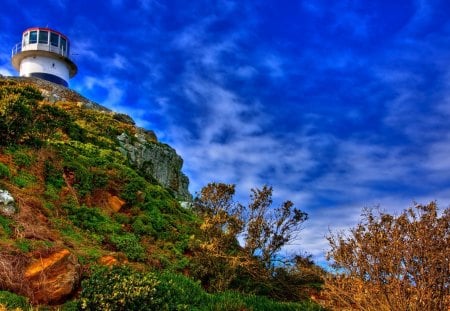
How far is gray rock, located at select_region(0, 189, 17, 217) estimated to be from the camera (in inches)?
466

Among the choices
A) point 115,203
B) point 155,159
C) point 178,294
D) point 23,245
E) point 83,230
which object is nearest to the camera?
point 178,294

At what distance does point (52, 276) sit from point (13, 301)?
122 centimetres

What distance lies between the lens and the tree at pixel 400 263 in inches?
293

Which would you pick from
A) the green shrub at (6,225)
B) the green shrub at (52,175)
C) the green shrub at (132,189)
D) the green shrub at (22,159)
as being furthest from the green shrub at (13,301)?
the green shrub at (132,189)

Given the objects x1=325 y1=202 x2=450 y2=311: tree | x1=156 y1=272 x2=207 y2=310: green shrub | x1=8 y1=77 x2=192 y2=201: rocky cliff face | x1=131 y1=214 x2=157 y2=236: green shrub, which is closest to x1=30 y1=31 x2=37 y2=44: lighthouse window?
x1=8 y1=77 x2=192 y2=201: rocky cliff face

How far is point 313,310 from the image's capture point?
36.9 feet

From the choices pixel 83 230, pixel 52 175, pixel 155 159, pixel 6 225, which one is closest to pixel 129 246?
pixel 83 230

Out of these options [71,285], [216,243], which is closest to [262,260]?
[216,243]

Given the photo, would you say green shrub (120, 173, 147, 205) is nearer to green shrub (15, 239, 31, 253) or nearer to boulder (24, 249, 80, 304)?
green shrub (15, 239, 31, 253)

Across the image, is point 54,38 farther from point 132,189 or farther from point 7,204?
point 7,204

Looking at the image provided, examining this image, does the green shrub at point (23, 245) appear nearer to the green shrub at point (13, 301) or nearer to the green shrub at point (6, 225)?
the green shrub at point (6, 225)

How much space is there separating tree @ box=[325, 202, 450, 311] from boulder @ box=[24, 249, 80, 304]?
6170mm

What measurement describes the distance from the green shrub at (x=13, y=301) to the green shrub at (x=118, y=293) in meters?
1.15

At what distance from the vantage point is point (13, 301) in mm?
8477
